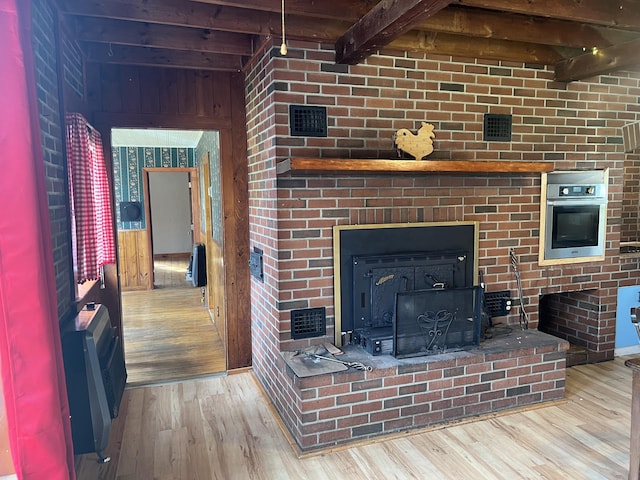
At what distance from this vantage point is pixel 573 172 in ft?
11.7

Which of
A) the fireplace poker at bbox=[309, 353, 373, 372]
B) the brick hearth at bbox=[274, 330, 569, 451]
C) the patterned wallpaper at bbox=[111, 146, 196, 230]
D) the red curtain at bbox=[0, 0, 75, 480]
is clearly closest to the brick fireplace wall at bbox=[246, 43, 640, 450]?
the brick hearth at bbox=[274, 330, 569, 451]

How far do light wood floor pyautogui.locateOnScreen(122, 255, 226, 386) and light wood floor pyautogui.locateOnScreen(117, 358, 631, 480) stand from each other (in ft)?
1.73

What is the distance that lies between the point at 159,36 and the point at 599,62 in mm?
2966

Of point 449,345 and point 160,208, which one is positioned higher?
point 160,208

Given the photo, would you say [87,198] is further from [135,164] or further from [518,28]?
[135,164]

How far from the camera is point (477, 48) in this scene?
3117mm

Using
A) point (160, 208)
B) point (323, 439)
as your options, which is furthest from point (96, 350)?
point (160, 208)

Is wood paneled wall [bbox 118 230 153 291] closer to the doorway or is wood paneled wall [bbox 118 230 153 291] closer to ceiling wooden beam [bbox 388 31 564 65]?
the doorway

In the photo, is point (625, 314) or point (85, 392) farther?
point (625, 314)

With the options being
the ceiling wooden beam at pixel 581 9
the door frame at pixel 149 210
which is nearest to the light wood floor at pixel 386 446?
the ceiling wooden beam at pixel 581 9

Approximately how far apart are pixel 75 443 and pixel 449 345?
2.12 m

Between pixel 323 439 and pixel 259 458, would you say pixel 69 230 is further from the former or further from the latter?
pixel 323 439

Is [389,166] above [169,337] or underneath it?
above

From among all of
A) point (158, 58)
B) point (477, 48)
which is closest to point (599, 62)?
point (477, 48)
